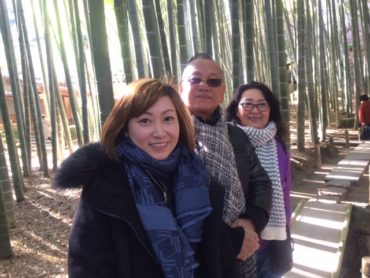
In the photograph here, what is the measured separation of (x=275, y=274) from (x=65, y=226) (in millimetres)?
3135

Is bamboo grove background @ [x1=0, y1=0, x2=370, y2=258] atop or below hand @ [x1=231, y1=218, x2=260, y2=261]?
atop

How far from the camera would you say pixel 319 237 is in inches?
121

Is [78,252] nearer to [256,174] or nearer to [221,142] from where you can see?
[221,142]

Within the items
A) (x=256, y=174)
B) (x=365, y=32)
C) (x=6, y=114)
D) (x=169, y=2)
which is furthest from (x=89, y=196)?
(x=365, y=32)

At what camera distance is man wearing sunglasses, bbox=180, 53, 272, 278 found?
45.3 inches

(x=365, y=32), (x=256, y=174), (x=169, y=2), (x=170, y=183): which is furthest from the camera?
(x=365, y=32)

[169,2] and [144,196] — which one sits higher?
[169,2]

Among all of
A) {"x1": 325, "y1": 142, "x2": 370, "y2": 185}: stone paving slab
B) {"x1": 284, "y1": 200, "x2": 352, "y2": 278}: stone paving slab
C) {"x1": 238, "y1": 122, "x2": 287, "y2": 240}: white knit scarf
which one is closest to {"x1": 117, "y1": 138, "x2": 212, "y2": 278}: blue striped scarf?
{"x1": 238, "y1": 122, "x2": 287, "y2": 240}: white knit scarf

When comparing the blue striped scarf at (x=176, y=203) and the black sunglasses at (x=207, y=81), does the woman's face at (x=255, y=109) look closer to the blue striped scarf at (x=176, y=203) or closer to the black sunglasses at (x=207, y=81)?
the black sunglasses at (x=207, y=81)

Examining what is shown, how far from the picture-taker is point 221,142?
1208mm

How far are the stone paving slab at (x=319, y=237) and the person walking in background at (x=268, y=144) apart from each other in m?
1.04

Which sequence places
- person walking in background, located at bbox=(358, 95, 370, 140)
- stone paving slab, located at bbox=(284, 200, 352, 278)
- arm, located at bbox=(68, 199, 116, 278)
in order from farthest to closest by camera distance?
person walking in background, located at bbox=(358, 95, 370, 140), stone paving slab, located at bbox=(284, 200, 352, 278), arm, located at bbox=(68, 199, 116, 278)

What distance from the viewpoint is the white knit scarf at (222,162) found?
115 centimetres

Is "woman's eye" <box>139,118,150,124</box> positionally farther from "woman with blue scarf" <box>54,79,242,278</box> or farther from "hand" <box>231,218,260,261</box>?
"hand" <box>231,218,260,261</box>
